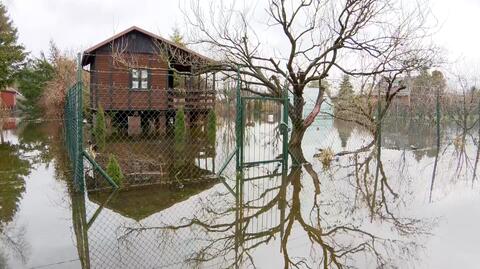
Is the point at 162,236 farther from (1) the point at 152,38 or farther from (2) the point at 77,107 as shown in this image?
(1) the point at 152,38

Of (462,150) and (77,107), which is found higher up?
(77,107)

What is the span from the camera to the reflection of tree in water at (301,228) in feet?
12.0

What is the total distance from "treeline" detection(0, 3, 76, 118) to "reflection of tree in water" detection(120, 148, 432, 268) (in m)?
23.0

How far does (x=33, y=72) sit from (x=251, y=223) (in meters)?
37.6

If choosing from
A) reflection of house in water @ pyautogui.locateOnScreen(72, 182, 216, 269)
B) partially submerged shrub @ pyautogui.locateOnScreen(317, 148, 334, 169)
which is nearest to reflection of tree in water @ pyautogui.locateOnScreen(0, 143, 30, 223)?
reflection of house in water @ pyautogui.locateOnScreen(72, 182, 216, 269)

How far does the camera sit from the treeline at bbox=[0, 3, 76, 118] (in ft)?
92.9

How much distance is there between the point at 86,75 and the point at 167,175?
22397mm

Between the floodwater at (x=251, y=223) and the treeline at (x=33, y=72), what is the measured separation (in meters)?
21.9

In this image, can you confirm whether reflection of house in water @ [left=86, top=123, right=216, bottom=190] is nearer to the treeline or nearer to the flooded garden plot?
the flooded garden plot

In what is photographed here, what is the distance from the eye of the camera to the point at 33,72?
118ft

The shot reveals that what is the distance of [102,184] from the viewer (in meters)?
6.55

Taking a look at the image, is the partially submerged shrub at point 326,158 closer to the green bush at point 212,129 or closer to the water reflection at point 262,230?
the water reflection at point 262,230

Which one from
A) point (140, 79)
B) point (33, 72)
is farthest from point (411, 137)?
point (33, 72)

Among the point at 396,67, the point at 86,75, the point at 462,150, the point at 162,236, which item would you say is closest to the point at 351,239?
the point at 162,236
